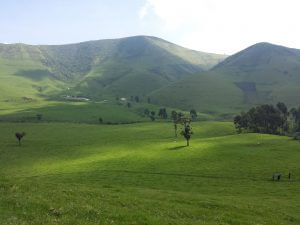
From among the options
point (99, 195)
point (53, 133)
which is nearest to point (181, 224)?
point (99, 195)

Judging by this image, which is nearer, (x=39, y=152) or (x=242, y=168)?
(x=242, y=168)

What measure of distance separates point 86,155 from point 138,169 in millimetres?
36553

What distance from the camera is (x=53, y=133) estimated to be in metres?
196

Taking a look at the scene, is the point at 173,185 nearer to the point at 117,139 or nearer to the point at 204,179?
the point at 204,179

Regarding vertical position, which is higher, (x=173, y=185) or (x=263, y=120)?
(x=263, y=120)

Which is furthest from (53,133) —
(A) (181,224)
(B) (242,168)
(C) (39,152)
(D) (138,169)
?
(A) (181,224)

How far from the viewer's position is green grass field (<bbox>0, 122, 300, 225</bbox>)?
1292 inches

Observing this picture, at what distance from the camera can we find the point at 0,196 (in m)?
35.8

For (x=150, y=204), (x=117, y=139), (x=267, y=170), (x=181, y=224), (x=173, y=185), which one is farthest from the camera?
(x=117, y=139)

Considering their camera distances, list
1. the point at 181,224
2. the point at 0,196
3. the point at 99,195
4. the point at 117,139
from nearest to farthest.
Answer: the point at 181,224 < the point at 0,196 < the point at 99,195 < the point at 117,139

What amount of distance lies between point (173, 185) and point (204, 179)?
10684 millimetres

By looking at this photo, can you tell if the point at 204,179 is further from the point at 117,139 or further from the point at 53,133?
the point at 53,133

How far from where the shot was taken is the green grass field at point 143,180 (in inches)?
1292

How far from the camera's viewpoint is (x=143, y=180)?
85.5m
